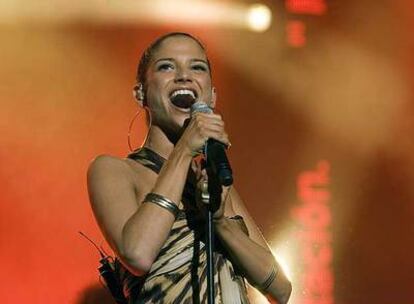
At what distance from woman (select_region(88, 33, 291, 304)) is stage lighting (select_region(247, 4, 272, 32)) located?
622 millimetres

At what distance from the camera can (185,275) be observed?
136 cm

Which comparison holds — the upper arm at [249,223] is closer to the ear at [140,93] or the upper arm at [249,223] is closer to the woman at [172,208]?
the woman at [172,208]

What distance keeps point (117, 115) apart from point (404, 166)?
0.75 metres

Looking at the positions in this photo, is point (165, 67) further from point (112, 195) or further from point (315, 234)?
point (315, 234)

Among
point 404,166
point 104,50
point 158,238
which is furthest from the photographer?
point 404,166

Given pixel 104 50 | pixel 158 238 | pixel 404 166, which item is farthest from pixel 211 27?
pixel 158 238

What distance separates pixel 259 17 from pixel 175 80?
736mm

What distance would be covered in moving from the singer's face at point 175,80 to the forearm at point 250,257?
0.67 ft

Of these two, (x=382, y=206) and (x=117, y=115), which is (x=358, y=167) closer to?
(x=382, y=206)

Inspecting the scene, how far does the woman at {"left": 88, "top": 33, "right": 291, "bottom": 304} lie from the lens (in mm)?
1259

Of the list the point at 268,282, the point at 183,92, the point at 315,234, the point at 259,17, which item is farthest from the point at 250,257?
the point at 259,17

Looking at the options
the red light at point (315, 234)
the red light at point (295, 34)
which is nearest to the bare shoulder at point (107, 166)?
the red light at point (315, 234)

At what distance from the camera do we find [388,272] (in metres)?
2.08

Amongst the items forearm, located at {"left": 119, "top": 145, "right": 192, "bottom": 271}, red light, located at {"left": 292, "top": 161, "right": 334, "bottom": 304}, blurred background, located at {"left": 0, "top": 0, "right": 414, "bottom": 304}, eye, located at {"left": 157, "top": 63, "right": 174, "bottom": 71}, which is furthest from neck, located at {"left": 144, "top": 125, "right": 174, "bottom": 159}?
red light, located at {"left": 292, "top": 161, "right": 334, "bottom": 304}
